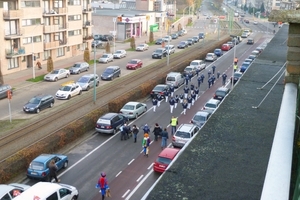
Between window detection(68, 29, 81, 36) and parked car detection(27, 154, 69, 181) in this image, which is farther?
window detection(68, 29, 81, 36)

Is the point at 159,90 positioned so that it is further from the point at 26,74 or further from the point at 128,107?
the point at 26,74

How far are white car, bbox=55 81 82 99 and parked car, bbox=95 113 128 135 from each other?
9152mm

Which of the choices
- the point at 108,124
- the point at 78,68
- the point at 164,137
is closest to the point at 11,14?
the point at 78,68

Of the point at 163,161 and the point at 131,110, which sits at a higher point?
the point at 131,110

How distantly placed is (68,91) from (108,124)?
34.9 feet

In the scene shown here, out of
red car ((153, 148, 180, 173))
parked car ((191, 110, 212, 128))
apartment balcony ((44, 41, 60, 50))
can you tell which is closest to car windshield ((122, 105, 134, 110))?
parked car ((191, 110, 212, 128))

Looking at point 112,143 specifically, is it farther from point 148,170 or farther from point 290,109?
point 290,109

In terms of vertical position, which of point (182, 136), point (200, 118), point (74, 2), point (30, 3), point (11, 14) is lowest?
point (182, 136)

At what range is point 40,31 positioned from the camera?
49.2 metres

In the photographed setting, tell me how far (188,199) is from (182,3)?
161 metres

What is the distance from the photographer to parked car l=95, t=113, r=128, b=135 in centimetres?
2595

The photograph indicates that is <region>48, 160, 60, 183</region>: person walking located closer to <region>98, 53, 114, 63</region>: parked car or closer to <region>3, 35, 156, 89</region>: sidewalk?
<region>3, 35, 156, 89</region>: sidewalk

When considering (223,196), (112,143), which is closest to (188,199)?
(223,196)

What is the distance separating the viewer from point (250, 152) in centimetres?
738
